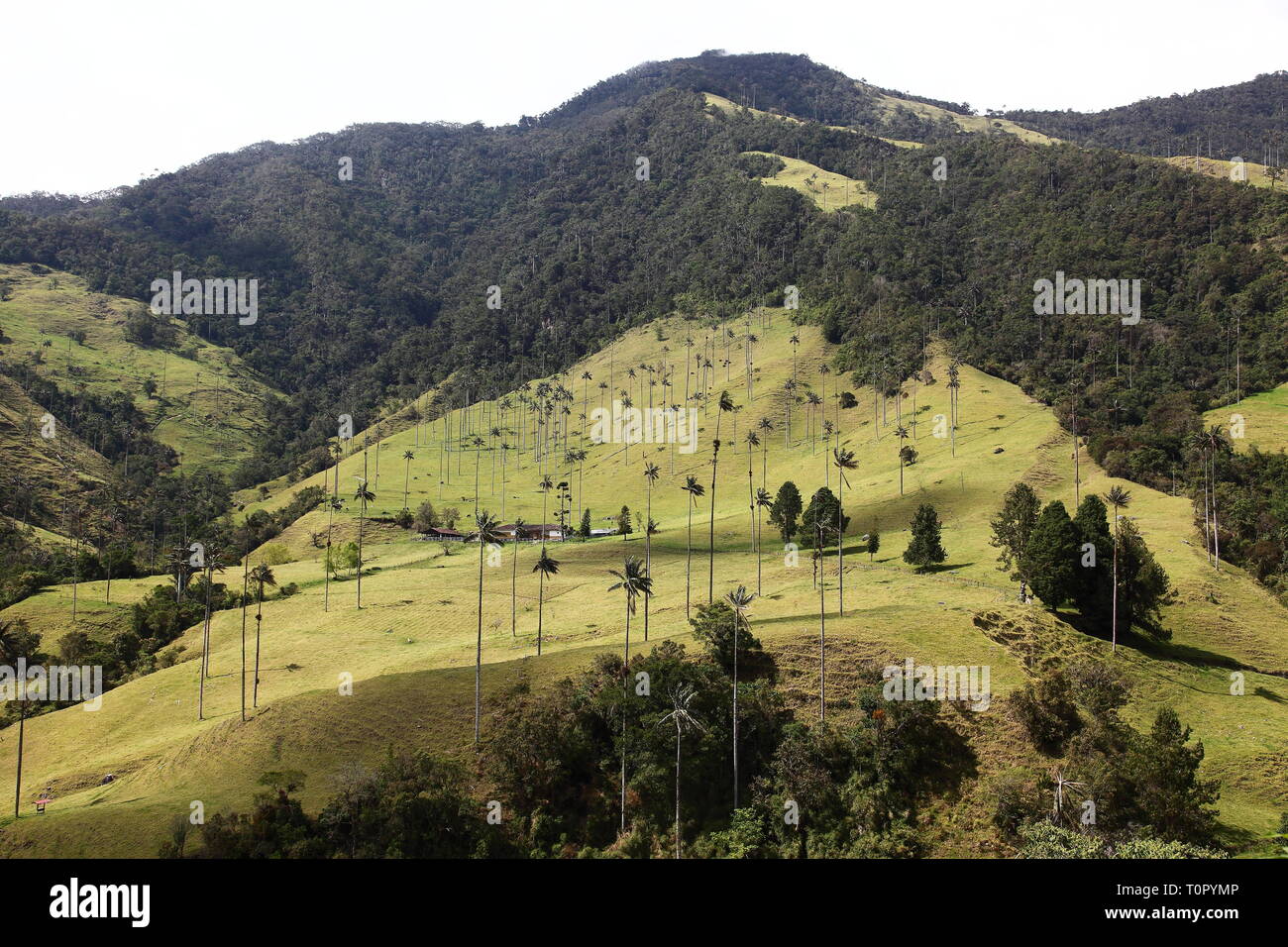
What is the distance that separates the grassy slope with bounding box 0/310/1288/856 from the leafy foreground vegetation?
2661mm

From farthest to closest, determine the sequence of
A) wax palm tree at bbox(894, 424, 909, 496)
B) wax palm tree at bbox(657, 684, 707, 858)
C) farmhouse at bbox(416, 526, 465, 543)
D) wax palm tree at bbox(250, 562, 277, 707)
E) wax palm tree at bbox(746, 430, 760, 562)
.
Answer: farmhouse at bbox(416, 526, 465, 543) → wax palm tree at bbox(894, 424, 909, 496) → wax palm tree at bbox(746, 430, 760, 562) → wax palm tree at bbox(250, 562, 277, 707) → wax palm tree at bbox(657, 684, 707, 858)

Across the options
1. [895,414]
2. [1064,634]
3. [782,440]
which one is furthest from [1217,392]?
[1064,634]

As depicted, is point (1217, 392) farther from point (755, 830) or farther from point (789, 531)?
point (755, 830)

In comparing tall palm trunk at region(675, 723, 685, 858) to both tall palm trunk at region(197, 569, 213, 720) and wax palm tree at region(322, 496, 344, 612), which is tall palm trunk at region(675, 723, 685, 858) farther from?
wax palm tree at region(322, 496, 344, 612)

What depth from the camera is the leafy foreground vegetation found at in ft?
177

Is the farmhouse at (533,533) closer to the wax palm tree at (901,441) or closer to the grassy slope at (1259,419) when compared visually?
the wax palm tree at (901,441)

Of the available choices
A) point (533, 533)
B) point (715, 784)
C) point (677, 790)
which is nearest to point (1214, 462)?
point (715, 784)

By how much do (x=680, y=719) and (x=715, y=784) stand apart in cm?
537

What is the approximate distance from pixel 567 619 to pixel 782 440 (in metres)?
109

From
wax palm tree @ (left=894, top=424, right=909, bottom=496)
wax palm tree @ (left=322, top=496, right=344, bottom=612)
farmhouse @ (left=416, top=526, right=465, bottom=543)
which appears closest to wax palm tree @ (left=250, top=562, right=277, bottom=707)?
wax palm tree @ (left=322, top=496, right=344, bottom=612)

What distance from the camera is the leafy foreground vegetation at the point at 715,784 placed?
5403 cm

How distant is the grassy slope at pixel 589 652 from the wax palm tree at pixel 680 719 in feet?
31.7

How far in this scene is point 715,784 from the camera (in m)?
64.2
